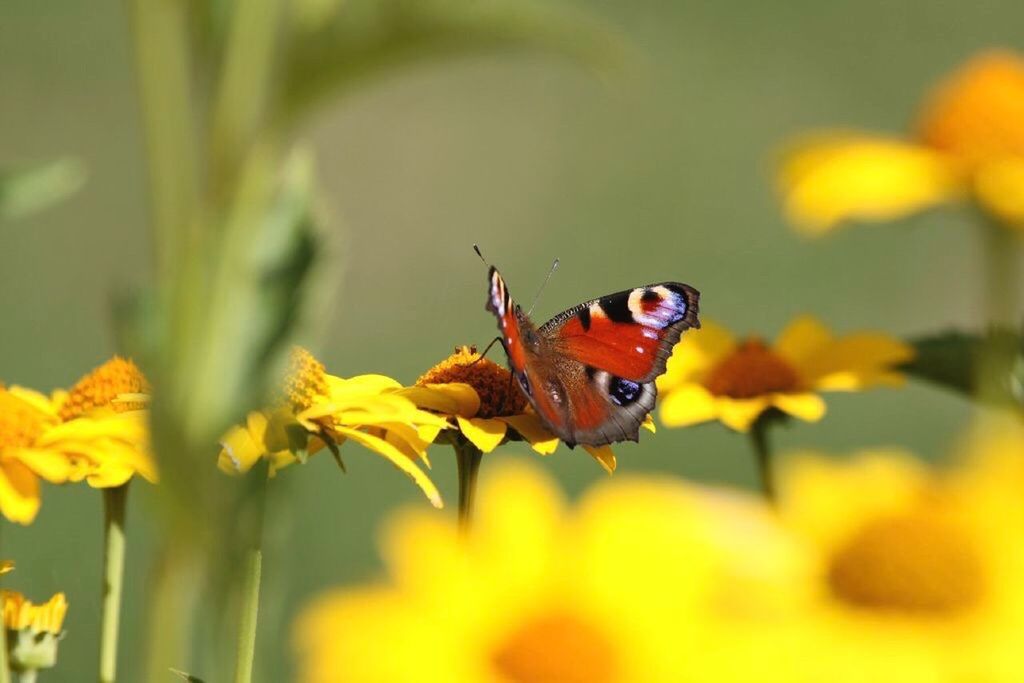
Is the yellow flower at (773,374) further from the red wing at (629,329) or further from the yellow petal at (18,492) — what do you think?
the yellow petal at (18,492)

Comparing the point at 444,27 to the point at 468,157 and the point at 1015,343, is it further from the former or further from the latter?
the point at 468,157

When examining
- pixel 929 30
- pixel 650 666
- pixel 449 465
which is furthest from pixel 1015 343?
pixel 929 30

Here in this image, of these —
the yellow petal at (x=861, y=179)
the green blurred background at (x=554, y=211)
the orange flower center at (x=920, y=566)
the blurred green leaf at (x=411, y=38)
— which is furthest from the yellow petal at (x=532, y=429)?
the green blurred background at (x=554, y=211)

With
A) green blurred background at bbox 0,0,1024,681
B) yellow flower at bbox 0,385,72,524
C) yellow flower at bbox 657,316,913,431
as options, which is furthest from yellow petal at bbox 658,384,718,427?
green blurred background at bbox 0,0,1024,681

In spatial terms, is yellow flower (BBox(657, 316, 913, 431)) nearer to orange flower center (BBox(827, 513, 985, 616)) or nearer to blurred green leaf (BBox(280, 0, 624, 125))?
orange flower center (BBox(827, 513, 985, 616))

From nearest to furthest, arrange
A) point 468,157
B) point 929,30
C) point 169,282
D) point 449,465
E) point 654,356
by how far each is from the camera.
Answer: point 169,282 < point 654,356 < point 449,465 < point 468,157 < point 929,30

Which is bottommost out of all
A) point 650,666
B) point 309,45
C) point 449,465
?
point 650,666
